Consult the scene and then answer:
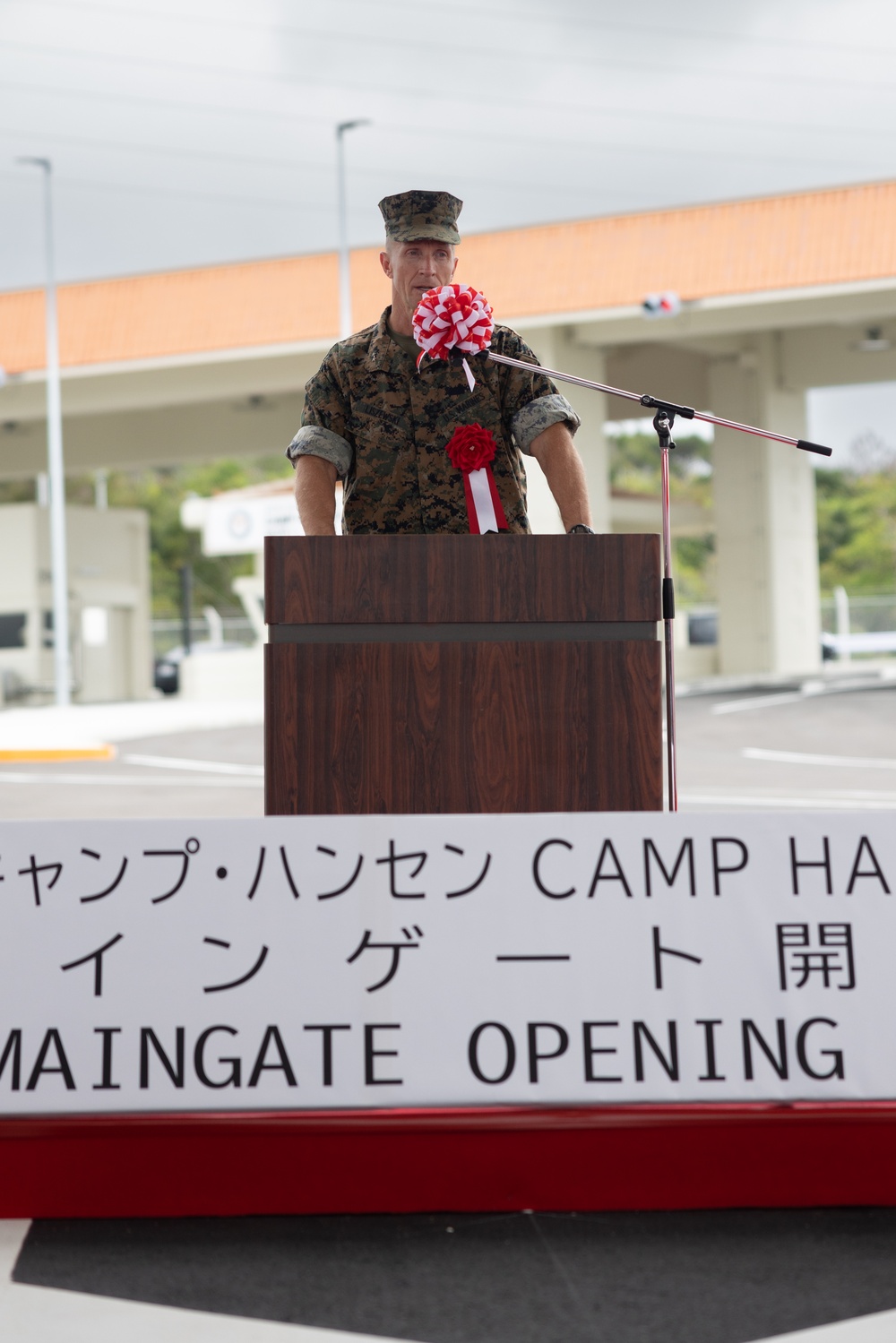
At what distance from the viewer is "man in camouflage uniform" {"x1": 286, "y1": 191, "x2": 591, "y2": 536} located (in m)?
3.34

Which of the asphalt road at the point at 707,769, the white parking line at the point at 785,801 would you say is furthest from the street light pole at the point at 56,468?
the white parking line at the point at 785,801

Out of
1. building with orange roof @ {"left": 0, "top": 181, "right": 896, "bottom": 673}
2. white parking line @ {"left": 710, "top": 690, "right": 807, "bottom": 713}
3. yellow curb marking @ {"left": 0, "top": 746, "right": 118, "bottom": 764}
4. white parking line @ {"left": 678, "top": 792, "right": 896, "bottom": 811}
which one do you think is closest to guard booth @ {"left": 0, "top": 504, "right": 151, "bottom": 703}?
building with orange roof @ {"left": 0, "top": 181, "right": 896, "bottom": 673}

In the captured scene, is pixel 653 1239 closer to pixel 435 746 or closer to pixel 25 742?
pixel 435 746

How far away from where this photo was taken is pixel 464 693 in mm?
2766

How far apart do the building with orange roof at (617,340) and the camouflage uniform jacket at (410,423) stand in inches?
655

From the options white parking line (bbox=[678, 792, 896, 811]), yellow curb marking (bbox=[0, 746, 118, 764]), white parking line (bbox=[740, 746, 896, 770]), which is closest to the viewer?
white parking line (bbox=[678, 792, 896, 811])

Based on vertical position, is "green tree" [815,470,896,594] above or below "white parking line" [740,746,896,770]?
above

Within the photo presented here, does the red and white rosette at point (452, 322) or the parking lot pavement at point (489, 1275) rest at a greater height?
the red and white rosette at point (452, 322)

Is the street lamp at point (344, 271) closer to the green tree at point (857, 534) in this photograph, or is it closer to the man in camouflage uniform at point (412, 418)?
the man in camouflage uniform at point (412, 418)

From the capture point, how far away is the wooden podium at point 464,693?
2.76 meters

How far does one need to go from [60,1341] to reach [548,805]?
120 cm

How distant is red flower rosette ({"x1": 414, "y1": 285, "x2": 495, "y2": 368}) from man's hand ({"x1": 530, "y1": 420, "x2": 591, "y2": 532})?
1.15ft

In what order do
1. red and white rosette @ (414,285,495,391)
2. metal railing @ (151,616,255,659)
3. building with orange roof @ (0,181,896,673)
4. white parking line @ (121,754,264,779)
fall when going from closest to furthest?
red and white rosette @ (414,285,495,391), white parking line @ (121,754,264,779), building with orange roof @ (0,181,896,673), metal railing @ (151,616,255,659)

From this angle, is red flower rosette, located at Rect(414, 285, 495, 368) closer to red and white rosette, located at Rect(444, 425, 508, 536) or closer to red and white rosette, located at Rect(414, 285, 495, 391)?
red and white rosette, located at Rect(414, 285, 495, 391)
